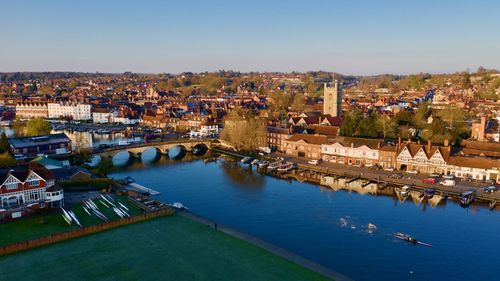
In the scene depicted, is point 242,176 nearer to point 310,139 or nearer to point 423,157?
point 310,139

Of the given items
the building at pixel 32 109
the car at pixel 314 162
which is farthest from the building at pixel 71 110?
the car at pixel 314 162

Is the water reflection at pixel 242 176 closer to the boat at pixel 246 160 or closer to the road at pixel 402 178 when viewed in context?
the boat at pixel 246 160

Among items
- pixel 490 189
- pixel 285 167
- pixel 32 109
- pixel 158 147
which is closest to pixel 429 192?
pixel 490 189

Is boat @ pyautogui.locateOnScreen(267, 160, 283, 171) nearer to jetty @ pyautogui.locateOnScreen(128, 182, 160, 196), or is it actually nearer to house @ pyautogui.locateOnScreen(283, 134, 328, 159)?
house @ pyautogui.locateOnScreen(283, 134, 328, 159)

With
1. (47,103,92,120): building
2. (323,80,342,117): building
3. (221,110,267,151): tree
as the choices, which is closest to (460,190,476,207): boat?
(221,110,267,151): tree

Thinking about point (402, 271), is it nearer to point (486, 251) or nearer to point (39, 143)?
point (486, 251)
